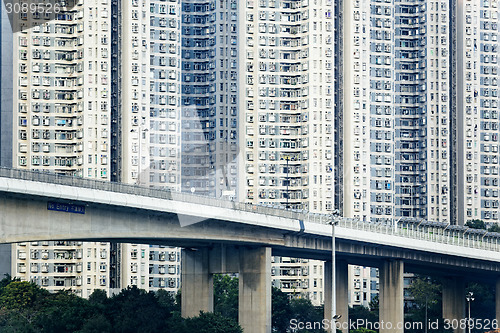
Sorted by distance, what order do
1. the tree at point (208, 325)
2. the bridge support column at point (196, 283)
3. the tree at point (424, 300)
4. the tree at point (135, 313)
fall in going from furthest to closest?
1. the tree at point (424, 300)
2. the bridge support column at point (196, 283)
3. the tree at point (208, 325)
4. the tree at point (135, 313)

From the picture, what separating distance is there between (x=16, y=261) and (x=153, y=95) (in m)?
25.3

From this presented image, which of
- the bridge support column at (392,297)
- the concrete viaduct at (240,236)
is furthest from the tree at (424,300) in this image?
the bridge support column at (392,297)

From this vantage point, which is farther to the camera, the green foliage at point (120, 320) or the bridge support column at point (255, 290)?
the bridge support column at point (255, 290)

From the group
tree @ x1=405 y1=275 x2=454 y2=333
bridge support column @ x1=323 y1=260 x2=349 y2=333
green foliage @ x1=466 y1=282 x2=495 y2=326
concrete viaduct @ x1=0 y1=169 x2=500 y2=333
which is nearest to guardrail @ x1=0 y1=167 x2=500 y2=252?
concrete viaduct @ x1=0 y1=169 x2=500 y2=333

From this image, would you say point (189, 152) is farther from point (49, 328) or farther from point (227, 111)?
point (49, 328)

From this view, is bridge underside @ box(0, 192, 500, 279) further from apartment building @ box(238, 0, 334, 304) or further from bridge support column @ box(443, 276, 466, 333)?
apartment building @ box(238, 0, 334, 304)

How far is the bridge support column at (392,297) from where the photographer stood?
10769 centimetres

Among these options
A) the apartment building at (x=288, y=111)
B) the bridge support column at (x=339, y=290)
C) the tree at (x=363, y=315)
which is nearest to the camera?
the bridge support column at (x=339, y=290)

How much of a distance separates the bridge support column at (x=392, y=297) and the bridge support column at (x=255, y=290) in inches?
703

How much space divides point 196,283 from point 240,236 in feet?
31.7

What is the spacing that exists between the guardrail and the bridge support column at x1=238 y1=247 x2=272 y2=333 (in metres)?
4.43

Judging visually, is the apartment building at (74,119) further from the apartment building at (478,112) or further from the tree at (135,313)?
the apartment building at (478,112)

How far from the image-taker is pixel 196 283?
321 feet

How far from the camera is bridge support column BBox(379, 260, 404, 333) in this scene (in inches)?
4240
